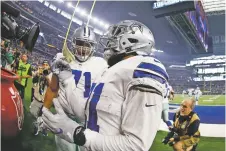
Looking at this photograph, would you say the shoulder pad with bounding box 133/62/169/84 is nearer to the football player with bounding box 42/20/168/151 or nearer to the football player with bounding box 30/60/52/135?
the football player with bounding box 42/20/168/151

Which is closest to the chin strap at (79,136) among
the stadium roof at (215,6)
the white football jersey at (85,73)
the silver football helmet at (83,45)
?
the white football jersey at (85,73)

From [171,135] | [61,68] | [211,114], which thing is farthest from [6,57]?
[211,114]

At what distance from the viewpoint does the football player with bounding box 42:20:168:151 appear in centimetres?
69

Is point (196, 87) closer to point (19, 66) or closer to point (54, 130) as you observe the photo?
point (19, 66)

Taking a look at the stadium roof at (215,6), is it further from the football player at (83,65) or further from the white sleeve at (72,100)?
the white sleeve at (72,100)

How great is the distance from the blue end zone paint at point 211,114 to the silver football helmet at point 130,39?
7.26ft

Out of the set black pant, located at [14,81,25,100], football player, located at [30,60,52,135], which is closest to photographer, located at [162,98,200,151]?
football player, located at [30,60,52,135]

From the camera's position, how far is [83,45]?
5.62 ft

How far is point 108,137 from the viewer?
2.40ft

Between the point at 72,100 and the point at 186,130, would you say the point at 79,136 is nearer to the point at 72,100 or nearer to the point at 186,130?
the point at 72,100

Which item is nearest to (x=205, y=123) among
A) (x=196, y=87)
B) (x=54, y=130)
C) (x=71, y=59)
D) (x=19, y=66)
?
(x=196, y=87)

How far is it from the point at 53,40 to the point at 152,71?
2.05m

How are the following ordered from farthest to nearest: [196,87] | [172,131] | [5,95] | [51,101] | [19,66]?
[196,87] → [172,131] → [19,66] → [5,95] → [51,101]

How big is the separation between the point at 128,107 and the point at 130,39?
241 mm
